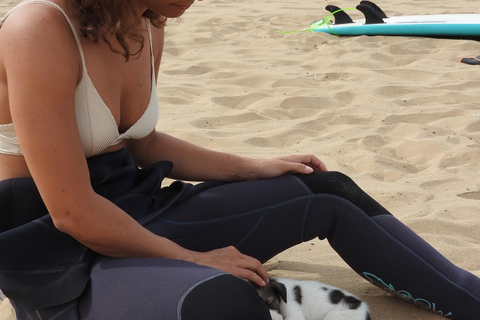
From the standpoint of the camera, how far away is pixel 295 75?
575cm

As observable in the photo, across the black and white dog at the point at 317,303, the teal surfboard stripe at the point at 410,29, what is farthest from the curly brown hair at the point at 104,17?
the teal surfboard stripe at the point at 410,29

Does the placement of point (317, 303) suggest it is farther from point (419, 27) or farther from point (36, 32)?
point (419, 27)

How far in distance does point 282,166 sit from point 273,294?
0.54 meters

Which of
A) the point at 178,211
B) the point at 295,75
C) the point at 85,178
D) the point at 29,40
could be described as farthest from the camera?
the point at 295,75

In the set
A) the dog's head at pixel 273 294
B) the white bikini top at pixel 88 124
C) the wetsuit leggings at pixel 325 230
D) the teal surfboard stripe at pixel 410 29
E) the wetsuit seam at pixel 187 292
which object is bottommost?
the teal surfboard stripe at pixel 410 29

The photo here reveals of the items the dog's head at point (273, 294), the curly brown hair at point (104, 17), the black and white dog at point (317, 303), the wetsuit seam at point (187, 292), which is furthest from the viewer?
the black and white dog at point (317, 303)

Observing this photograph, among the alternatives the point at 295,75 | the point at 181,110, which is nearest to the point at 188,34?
the point at 295,75

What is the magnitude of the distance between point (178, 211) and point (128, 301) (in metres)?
0.51

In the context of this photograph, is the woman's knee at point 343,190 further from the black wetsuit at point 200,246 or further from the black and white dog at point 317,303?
the black and white dog at point 317,303

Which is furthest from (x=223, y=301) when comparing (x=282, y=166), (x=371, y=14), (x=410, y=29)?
(x=371, y=14)

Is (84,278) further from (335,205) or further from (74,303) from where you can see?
(335,205)

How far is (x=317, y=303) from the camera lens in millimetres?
2426

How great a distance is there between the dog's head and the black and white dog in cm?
1

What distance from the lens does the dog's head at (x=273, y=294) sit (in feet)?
7.07
